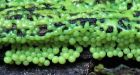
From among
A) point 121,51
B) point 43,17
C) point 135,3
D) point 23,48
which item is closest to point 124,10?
point 135,3

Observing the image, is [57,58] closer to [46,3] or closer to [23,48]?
[23,48]

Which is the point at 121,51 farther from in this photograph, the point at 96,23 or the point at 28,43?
the point at 28,43

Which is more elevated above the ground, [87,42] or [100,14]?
[100,14]

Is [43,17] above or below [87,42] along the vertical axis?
above

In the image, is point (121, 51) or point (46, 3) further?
point (46, 3)

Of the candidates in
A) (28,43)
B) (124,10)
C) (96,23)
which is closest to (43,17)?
(28,43)

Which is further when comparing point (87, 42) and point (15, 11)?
point (15, 11)
